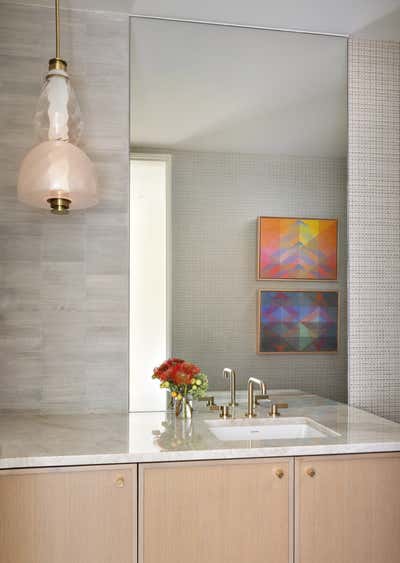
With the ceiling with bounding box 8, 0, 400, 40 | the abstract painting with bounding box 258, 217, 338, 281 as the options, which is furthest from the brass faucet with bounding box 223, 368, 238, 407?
the ceiling with bounding box 8, 0, 400, 40

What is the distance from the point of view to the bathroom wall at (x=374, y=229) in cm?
258

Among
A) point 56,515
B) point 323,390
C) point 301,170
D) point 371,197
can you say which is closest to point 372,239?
point 371,197

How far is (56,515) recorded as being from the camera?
1.71 metres

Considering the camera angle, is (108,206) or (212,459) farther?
(108,206)

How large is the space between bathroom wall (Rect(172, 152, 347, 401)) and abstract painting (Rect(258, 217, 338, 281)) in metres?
0.04

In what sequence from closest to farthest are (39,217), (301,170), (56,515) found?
(56,515)
(39,217)
(301,170)

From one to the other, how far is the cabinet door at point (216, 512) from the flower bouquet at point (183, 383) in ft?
1.58

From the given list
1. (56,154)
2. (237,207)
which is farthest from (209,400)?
(56,154)

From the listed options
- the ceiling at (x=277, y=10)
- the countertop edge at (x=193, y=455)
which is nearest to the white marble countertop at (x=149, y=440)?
the countertop edge at (x=193, y=455)

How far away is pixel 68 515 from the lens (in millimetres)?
1709

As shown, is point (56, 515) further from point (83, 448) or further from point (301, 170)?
point (301, 170)

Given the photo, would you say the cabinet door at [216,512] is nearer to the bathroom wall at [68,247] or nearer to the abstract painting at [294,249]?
the bathroom wall at [68,247]

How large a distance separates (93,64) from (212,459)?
5.46 feet

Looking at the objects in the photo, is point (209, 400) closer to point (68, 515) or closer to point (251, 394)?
point (251, 394)
